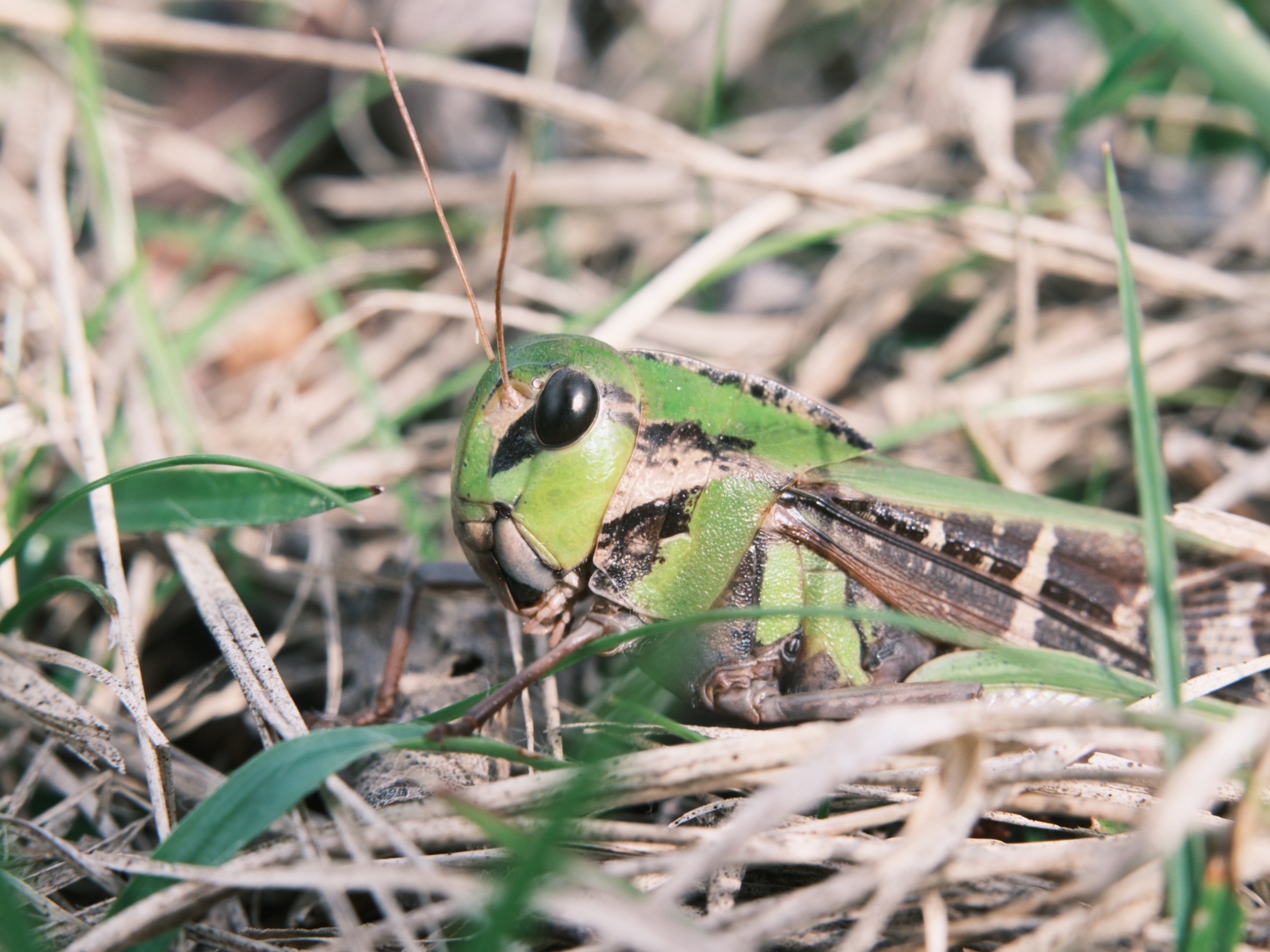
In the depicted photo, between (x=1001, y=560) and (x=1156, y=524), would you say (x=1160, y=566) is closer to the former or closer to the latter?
(x=1156, y=524)

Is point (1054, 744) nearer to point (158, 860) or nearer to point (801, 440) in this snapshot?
point (801, 440)

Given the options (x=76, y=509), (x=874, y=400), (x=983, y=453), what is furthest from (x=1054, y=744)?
(x=76, y=509)

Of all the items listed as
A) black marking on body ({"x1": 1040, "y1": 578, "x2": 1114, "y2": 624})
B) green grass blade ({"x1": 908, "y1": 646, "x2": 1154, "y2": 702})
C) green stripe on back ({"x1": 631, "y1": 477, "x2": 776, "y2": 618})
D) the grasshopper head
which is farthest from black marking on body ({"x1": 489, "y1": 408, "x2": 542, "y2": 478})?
black marking on body ({"x1": 1040, "y1": 578, "x2": 1114, "y2": 624})

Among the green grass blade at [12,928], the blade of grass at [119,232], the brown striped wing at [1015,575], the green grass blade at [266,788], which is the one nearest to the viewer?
the green grass blade at [12,928]

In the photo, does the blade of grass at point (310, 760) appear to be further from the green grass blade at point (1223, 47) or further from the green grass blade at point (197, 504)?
the green grass blade at point (1223, 47)

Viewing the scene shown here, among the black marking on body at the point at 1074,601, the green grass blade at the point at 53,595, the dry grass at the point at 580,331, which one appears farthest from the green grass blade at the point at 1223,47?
the green grass blade at the point at 53,595

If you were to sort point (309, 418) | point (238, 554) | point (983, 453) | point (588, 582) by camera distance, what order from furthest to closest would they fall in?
1. point (309, 418)
2. point (983, 453)
3. point (238, 554)
4. point (588, 582)
